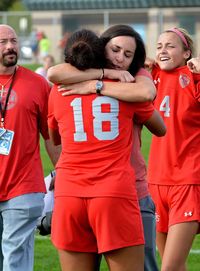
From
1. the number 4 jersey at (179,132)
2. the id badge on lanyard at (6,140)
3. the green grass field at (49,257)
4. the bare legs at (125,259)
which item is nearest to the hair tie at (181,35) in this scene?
the number 4 jersey at (179,132)

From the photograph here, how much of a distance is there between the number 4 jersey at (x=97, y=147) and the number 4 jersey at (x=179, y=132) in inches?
48.4

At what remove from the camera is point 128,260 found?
4996mm

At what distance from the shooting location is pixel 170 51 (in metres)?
6.36

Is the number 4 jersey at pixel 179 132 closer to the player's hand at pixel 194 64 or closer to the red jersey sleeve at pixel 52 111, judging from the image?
the player's hand at pixel 194 64

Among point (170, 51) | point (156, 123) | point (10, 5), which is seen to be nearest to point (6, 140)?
point (170, 51)

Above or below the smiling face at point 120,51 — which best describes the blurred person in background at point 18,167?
below

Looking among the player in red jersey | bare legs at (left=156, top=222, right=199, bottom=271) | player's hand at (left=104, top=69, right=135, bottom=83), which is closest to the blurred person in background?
the player in red jersey

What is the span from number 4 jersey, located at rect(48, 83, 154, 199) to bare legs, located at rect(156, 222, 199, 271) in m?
1.19

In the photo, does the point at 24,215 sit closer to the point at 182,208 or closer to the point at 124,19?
the point at 182,208

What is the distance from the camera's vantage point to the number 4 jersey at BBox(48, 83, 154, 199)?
497 cm

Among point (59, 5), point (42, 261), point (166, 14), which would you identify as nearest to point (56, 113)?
point (42, 261)

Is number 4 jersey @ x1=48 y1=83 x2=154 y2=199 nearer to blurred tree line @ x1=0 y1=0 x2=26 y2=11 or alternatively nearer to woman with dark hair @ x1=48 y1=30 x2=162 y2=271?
woman with dark hair @ x1=48 y1=30 x2=162 y2=271

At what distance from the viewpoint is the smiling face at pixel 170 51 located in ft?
20.9

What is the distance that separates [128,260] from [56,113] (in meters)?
0.90
